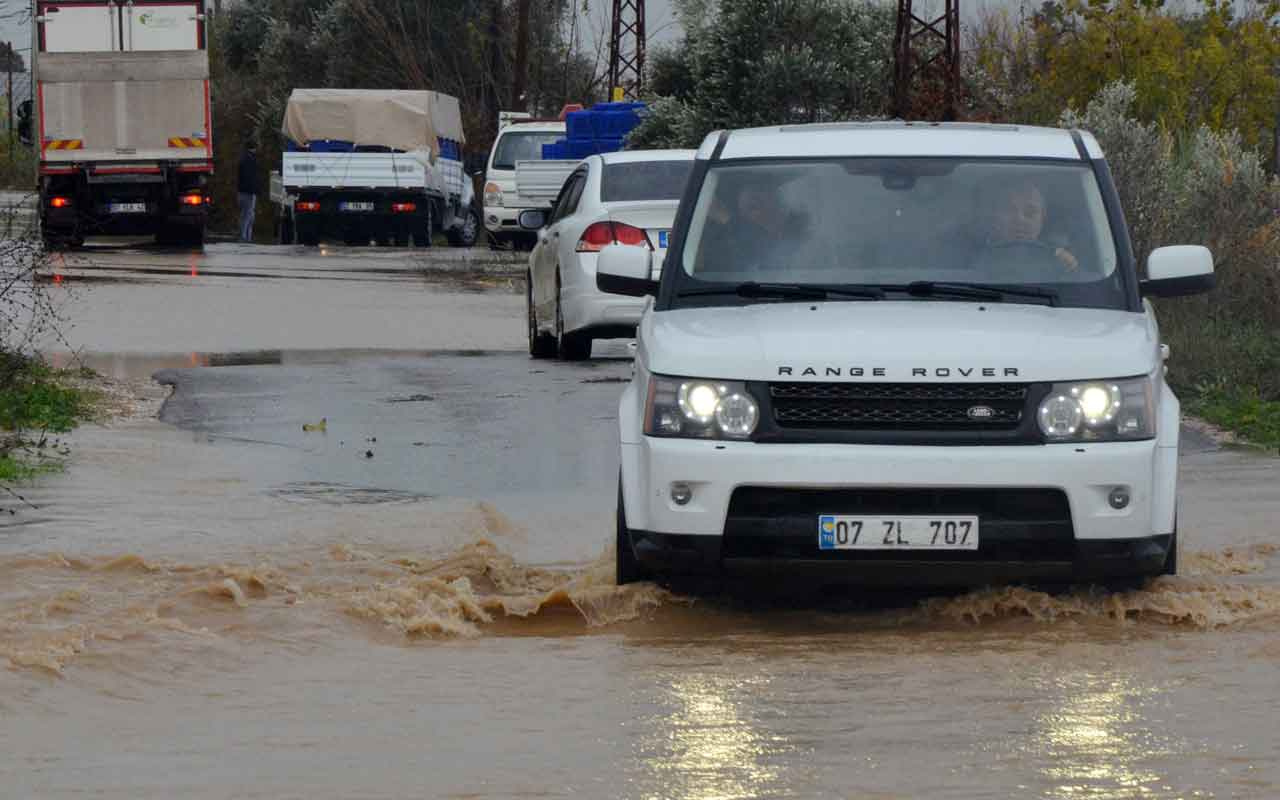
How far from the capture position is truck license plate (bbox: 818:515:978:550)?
7816 millimetres

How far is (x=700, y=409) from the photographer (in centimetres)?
800

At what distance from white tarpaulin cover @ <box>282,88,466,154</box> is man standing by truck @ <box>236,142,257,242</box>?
2.33 meters

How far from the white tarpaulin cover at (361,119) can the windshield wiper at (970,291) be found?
40065 millimetres

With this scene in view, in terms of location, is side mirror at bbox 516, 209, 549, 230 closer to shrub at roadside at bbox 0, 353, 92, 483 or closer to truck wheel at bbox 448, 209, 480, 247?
shrub at roadside at bbox 0, 353, 92, 483

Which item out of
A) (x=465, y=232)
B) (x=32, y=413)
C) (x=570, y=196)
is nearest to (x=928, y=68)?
(x=570, y=196)

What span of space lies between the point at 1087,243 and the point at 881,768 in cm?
326

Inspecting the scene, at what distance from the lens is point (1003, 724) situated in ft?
22.1

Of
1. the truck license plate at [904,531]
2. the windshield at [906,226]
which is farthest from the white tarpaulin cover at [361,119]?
the truck license plate at [904,531]

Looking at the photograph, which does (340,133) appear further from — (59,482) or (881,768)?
(881,768)

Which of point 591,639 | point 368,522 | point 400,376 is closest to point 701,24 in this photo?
point 400,376

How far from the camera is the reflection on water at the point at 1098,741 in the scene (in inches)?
237

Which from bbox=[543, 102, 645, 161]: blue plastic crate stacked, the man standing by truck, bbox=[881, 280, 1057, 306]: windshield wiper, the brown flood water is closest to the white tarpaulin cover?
the man standing by truck

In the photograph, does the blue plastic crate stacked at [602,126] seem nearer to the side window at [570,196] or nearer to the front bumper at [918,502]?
the side window at [570,196]

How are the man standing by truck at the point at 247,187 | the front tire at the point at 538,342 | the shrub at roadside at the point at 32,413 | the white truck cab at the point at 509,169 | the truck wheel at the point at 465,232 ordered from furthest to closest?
the truck wheel at the point at 465,232 → the man standing by truck at the point at 247,187 → the white truck cab at the point at 509,169 → the front tire at the point at 538,342 → the shrub at roadside at the point at 32,413
